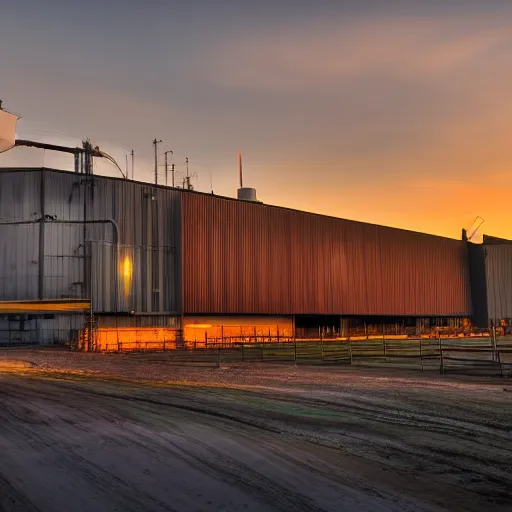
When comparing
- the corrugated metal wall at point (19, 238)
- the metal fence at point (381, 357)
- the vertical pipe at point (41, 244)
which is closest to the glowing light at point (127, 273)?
the metal fence at point (381, 357)

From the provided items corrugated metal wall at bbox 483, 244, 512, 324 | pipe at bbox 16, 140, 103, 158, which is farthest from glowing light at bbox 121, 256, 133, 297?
corrugated metal wall at bbox 483, 244, 512, 324

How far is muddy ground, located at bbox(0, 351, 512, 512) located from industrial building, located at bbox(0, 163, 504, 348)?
1268 inches

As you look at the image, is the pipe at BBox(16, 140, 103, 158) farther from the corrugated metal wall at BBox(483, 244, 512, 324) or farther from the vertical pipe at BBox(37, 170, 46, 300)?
the corrugated metal wall at BBox(483, 244, 512, 324)

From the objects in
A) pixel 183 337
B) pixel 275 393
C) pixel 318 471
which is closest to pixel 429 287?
pixel 183 337

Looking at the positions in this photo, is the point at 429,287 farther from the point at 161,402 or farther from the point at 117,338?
the point at 161,402

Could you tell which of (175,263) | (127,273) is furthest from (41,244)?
(175,263)

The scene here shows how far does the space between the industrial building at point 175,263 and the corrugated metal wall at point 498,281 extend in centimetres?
1684

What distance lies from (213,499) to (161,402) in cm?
841

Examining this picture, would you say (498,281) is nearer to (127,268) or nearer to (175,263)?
(175,263)

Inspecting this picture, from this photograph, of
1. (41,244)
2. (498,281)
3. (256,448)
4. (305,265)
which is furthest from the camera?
(498,281)

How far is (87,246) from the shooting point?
5012 centimetres

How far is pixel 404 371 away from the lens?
24.9m

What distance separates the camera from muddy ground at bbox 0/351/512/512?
6918 millimetres

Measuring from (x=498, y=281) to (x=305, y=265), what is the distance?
119ft
